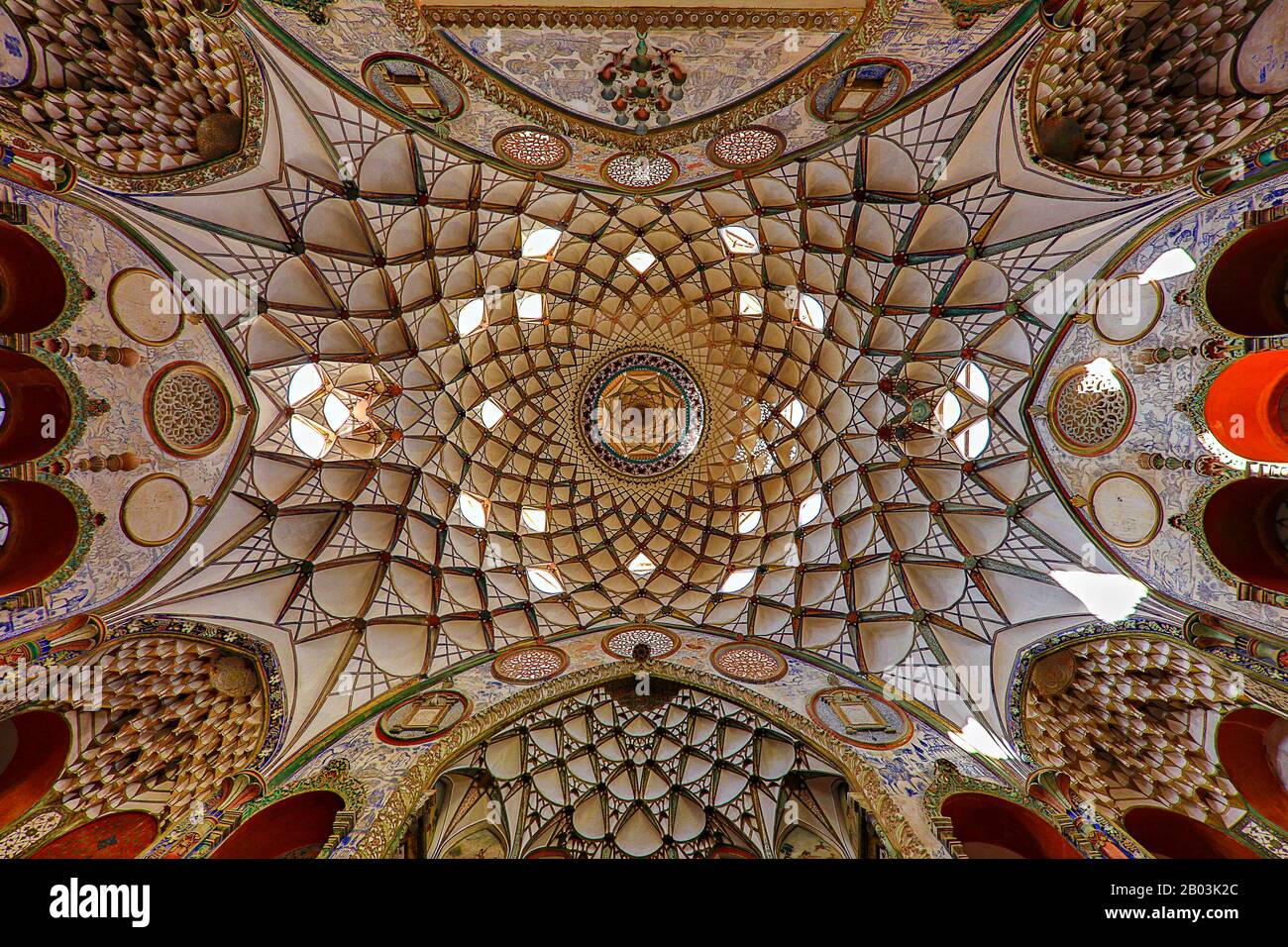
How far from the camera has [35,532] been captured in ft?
29.1

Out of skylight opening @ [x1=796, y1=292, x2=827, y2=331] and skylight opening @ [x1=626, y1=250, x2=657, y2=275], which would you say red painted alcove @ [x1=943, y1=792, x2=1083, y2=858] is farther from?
skylight opening @ [x1=626, y1=250, x2=657, y2=275]

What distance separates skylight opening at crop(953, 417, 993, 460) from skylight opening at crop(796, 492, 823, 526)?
3.48 m

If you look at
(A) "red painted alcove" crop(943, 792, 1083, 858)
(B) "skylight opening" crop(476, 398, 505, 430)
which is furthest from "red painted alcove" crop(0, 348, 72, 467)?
(A) "red painted alcove" crop(943, 792, 1083, 858)

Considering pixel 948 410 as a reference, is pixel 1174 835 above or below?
below

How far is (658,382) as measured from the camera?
56.9ft

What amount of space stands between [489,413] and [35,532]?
9.12 metres

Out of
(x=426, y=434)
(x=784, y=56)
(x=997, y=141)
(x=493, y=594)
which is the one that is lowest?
(x=493, y=594)

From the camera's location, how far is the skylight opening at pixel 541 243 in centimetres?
1325

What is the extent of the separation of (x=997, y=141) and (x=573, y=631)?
13.9 meters

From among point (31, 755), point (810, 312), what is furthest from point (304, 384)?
point (810, 312)

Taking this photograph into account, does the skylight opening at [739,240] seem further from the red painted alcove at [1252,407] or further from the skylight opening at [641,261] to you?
the red painted alcove at [1252,407]

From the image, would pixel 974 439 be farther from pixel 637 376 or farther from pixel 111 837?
pixel 111 837
